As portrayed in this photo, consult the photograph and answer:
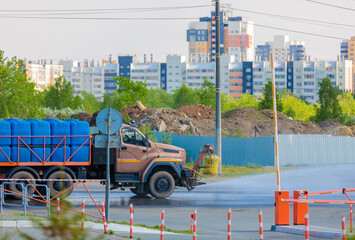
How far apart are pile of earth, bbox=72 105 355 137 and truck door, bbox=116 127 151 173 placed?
87.2 feet

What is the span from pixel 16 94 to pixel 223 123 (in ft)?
74.9

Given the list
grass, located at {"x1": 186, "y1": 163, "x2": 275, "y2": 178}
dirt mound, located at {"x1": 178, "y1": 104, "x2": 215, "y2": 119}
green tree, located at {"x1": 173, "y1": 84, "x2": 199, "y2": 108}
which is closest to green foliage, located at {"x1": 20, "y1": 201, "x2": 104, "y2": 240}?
grass, located at {"x1": 186, "y1": 163, "x2": 275, "y2": 178}

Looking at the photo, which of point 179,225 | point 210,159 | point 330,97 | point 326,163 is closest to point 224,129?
point 326,163

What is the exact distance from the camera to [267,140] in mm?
42906

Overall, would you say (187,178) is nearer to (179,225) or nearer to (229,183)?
(179,225)

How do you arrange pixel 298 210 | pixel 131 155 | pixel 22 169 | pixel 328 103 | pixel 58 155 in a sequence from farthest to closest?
pixel 328 103, pixel 131 155, pixel 58 155, pixel 22 169, pixel 298 210

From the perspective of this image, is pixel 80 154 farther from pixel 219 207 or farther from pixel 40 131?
pixel 219 207

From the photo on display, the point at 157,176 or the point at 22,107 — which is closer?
the point at 157,176

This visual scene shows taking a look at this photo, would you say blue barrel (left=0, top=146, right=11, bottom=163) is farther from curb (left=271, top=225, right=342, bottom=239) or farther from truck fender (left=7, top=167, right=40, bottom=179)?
curb (left=271, top=225, right=342, bottom=239)

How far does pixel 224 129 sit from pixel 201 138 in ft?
51.7

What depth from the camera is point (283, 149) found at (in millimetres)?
44312

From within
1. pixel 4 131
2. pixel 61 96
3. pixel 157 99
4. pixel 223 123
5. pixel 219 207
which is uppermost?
pixel 157 99

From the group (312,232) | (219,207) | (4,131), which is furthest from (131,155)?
(312,232)

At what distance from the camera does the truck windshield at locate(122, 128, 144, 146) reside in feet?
74.6
